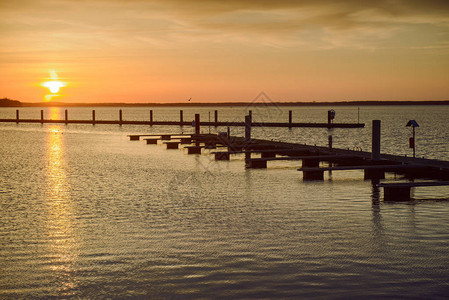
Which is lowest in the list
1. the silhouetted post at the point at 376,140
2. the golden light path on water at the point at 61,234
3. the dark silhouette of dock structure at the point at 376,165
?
the golden light path on water at the point at 61,234

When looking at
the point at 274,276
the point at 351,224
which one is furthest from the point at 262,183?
the point at 274,276

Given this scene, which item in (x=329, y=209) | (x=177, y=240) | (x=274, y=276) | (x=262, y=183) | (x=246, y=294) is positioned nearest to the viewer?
(x=246, y=294)

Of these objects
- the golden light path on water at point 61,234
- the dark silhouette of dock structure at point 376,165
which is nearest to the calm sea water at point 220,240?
the golden light path on water at point 61,234

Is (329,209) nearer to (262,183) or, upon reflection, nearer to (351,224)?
(351,224)

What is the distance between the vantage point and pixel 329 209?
14516 mm

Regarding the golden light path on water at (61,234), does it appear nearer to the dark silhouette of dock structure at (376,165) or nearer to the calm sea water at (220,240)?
the calm sea water at (220,240)

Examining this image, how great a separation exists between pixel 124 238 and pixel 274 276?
3.95 meters

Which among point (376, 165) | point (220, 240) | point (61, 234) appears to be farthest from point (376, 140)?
point (61, 234)

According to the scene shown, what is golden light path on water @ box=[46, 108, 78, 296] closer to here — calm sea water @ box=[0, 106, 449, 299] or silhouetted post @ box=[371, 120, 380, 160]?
calm sea water @ box=[0, 106, 449, 299]

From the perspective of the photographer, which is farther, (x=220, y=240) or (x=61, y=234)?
(x=61, y=234)

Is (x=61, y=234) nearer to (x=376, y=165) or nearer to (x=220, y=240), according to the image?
(x=220, y=240)

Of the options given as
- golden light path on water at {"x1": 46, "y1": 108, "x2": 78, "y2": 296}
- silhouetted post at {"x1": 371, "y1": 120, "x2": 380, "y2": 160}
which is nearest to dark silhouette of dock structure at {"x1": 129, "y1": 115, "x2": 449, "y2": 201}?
silhouetted post at {"x1": 371, "y1": 120, "x2": 380, "y2": 160}

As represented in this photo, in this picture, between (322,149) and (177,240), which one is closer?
(177,240)

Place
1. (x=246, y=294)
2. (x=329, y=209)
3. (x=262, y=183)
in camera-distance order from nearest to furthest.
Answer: (x=246, y=294) → (x=329, y=209) → (x=262, y=183)
